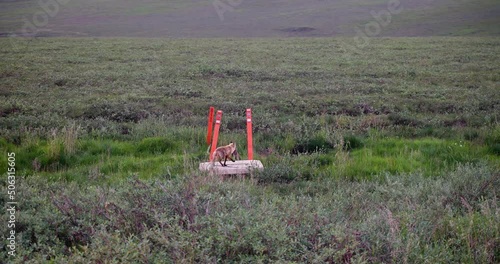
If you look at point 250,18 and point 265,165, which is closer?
point 265,165

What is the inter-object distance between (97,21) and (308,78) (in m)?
75.4

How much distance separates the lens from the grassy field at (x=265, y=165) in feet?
15.0

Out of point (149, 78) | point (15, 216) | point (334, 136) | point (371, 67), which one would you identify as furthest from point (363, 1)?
point (15, 216)

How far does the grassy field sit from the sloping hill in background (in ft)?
149

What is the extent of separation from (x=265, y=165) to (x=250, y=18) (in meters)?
84.6

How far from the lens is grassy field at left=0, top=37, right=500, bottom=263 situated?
4586 millimetres

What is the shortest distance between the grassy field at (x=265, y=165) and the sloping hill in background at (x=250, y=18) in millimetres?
45359

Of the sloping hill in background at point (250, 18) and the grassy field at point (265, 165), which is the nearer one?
the grassy field at point (265, 165)

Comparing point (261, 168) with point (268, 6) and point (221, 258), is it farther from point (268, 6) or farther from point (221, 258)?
point (268, 6)

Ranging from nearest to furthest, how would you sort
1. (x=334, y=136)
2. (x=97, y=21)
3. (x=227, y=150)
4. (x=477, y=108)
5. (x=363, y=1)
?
1. (x=227, y=150)
2. (x=334, y=136)
3. (x=477, y=108)
4. (x=97, y=21)
5. (x=363, y=1)

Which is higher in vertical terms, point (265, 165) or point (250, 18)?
point (250, 18)

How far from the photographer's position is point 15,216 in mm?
5180

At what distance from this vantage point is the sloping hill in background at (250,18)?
70250 mm

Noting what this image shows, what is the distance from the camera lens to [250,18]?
90812mm
